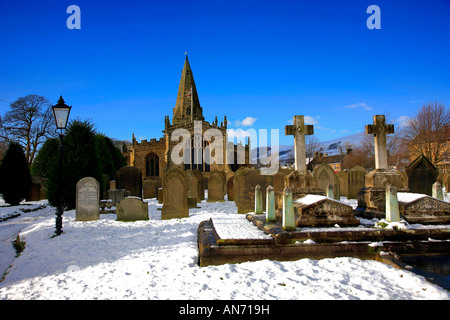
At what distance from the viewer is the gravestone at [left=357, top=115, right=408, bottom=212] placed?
6.66 metres

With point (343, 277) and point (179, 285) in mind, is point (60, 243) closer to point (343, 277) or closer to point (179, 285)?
point (179, 285)

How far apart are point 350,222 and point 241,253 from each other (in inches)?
100.0

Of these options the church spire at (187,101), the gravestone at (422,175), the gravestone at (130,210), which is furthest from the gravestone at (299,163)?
the church spire at (187,101)

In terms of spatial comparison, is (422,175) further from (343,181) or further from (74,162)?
(74,162)

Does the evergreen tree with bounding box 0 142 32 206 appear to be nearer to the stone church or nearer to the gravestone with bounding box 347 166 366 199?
the gravestone with bounding box 347 166 366 199

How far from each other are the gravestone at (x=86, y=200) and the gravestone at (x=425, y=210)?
9.08 meters

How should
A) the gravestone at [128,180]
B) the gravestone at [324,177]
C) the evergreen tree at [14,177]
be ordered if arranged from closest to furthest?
the gravestone at [324,177] < the gravestone at [128,180] < the evergreen tree at [14,177]

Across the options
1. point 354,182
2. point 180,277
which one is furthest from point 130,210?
point 354,182

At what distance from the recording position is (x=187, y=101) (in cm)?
4172

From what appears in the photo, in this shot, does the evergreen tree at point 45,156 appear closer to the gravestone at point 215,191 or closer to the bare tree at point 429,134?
the gravestone at point 215,191

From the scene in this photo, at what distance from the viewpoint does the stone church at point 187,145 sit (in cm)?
3734

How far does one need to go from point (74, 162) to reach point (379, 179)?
40.0 feet

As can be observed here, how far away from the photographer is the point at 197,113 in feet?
135
